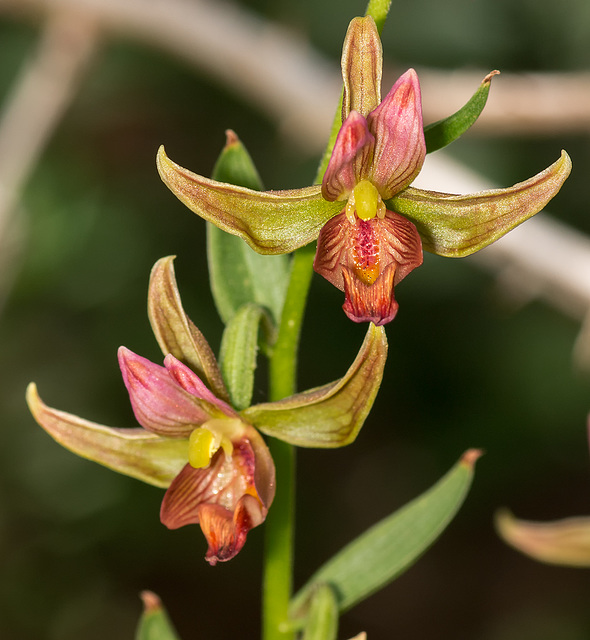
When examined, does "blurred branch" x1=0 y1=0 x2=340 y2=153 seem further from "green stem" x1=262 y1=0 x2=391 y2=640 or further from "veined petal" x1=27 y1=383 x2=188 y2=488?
"veined petal" x1=27 y1=383 x2=188 y2=488

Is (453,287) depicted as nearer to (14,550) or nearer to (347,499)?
(347,499)

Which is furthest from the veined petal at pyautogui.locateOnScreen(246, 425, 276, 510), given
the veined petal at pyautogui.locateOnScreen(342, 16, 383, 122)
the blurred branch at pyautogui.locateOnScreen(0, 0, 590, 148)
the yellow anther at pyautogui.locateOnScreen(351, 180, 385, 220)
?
the blurred branch at pyautogui.locateOnScreen(0, 0, 590, 148)

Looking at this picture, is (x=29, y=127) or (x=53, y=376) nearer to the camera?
(x=29, y=127)

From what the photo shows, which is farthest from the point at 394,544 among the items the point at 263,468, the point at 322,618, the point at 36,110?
the point at 36,110

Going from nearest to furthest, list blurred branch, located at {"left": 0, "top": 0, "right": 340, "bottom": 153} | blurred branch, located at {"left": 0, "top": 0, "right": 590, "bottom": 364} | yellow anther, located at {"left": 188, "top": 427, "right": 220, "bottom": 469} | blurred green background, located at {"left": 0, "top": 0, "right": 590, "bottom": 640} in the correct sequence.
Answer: yellow anther, located at {"left": 188, "top": 427, "right": 220, "bottom": 469}, blurred branch, located at {"left": 0, "top": 0, "right": 590, "bottom": 364}, blurred branch, located at {"left": 0, "top": 0, "right": 340, "bottom": 153}, blurred green background, located at {"left": 0, "top": 0, "right": 590, "bottom": 640}

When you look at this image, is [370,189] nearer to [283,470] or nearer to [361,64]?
[361,64]

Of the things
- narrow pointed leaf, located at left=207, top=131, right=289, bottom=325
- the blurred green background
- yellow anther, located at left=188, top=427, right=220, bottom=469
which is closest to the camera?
yellow anther, located at left=188, top=427, right=220, bottom=469

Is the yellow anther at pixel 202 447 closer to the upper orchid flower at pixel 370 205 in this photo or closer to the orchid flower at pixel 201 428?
the orchid flower at pixel 201 428

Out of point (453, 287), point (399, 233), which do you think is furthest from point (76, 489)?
point (399, 233)
